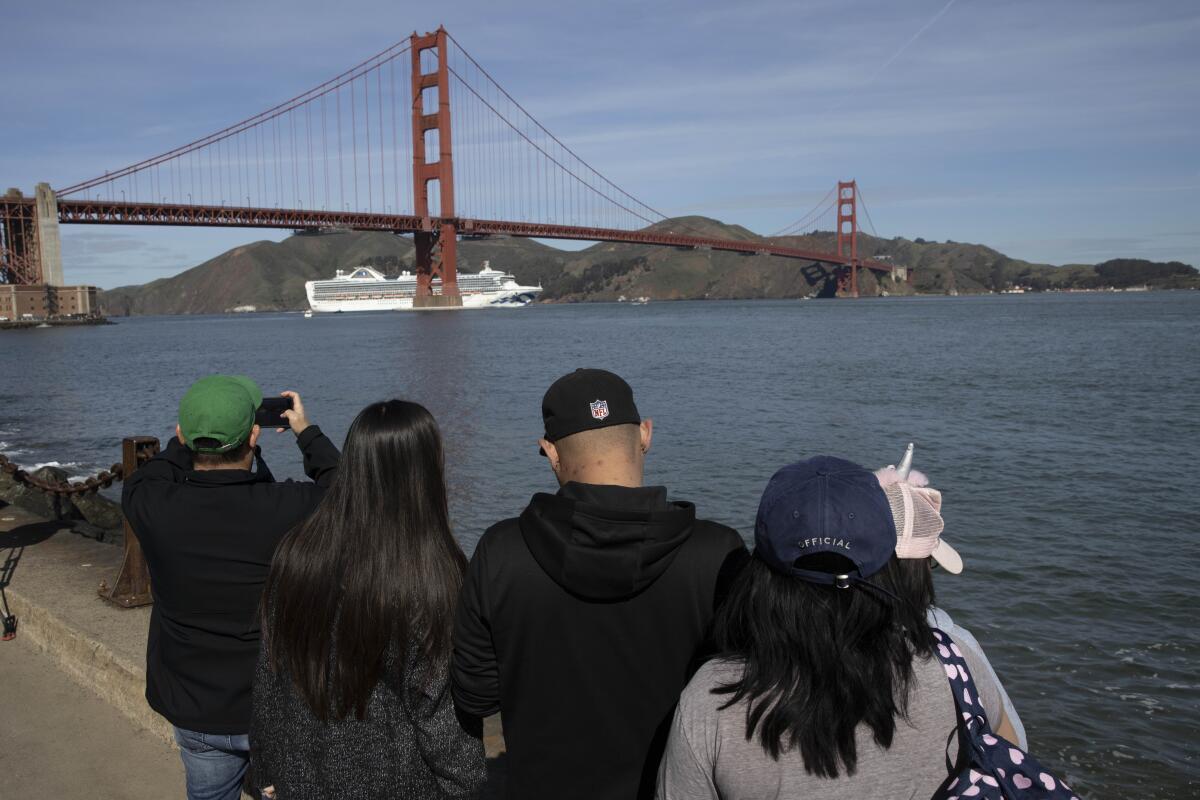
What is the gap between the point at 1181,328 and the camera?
157ft

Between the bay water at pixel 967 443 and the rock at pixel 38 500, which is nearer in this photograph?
the bay water at pixel 967 443

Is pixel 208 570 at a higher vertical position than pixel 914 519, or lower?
lower

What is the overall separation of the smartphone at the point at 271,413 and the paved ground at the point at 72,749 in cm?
141

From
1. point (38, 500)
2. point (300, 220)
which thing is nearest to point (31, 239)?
point (300, 220)

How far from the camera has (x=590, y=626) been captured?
1.63m

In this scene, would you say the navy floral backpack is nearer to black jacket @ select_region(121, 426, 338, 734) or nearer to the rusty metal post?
black jacket @ select_region(121, 426, 338, 734)

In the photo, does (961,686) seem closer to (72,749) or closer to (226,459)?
(226,459)

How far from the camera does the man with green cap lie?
2.00 metres

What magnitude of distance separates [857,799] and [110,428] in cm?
2051

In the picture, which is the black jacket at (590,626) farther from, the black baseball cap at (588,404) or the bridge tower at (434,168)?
the bridge tower at (434,168)

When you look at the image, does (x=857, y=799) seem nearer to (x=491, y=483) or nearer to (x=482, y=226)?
(x=491, y=483)

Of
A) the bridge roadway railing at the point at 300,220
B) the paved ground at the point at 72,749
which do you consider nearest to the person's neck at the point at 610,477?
the paved ground at the point at 72,749

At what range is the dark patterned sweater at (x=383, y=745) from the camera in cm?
173

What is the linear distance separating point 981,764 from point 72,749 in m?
3.05
